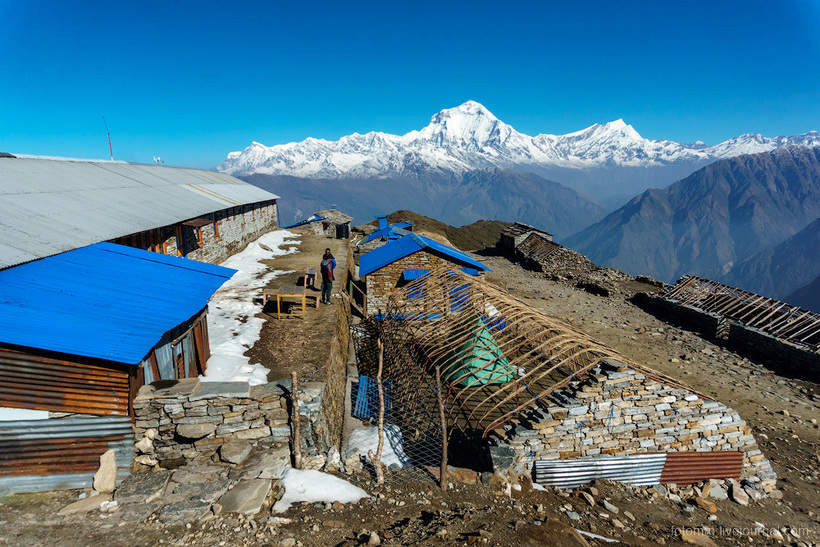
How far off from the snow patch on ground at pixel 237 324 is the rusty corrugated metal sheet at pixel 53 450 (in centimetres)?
220

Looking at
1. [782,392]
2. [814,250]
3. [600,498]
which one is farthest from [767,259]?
[600,498]

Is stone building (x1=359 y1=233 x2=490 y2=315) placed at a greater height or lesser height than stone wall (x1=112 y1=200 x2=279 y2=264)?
lesser

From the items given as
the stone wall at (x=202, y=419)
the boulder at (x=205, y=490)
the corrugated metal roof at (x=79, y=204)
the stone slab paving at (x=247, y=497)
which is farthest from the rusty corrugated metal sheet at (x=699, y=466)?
the corrugated metal roof at (x=79, y=204)

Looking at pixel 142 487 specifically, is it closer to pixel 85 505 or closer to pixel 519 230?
pixel 85 505

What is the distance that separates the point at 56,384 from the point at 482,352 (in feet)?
31.2

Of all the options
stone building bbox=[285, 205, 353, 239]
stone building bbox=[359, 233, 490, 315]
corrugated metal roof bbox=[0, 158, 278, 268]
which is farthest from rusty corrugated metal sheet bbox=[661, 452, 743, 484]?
stone building bbox=[285, 205, 353, 239]

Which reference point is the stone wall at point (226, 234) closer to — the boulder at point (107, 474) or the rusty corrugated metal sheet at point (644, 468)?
the boulder at point (107, 474)

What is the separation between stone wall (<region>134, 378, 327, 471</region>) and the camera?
21.6ft

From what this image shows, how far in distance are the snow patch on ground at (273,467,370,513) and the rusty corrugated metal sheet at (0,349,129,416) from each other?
3207 mm

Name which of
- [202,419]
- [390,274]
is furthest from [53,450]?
[390,274]

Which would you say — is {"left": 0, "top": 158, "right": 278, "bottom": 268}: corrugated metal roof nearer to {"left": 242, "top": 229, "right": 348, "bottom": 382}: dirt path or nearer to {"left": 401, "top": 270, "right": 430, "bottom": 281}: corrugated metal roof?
{"left": 242, "top": 229, "right": 348, "bottom": 382}: dirt path

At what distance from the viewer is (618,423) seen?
797 cm

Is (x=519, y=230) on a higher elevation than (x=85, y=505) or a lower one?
higher

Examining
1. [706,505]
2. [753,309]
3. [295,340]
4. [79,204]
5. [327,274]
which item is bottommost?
[706,505]
